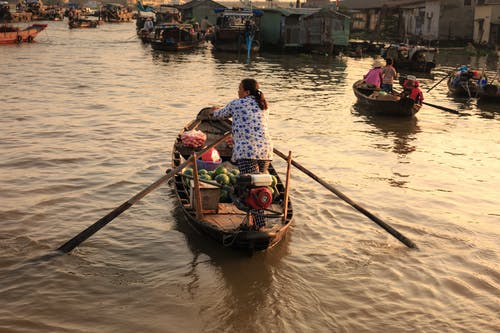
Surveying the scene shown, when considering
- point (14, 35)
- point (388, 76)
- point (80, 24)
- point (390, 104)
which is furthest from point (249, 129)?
point (80, 24)

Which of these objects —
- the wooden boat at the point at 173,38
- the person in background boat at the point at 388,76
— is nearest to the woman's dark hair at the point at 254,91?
the person in background boat at the point at 388,76

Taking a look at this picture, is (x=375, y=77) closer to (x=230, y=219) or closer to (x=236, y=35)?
(x=230, y=219)

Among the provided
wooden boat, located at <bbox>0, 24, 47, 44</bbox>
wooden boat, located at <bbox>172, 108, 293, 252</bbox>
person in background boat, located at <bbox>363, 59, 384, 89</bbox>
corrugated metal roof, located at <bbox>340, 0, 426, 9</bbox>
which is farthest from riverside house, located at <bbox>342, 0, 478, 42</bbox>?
wooden boat, located at <bbox>172, 108, 293, 252</bbox>

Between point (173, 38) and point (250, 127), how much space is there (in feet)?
97.2

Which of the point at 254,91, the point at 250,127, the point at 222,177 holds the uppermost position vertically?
the point at 254,91

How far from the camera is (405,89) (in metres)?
15.1

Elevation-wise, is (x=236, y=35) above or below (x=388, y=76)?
above

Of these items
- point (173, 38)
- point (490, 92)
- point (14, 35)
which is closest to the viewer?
point (490, 92)

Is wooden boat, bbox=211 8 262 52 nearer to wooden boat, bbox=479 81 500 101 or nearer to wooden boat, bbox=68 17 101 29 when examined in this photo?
wooden boat, bbox=479 81 500 101

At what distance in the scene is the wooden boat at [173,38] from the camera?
32.5 m

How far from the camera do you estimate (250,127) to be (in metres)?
6.17

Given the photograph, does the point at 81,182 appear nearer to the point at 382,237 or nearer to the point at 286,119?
the point at 382,237

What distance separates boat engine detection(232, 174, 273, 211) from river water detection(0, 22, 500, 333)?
894mm

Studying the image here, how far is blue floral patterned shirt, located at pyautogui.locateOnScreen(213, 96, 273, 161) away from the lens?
20.2 feet
